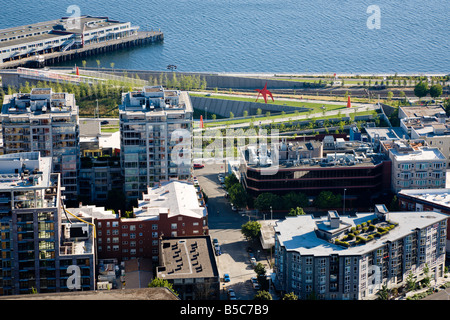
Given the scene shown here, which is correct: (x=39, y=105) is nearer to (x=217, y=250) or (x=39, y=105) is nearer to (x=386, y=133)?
(x=217, y=250)

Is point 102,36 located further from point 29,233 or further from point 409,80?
point 29,233

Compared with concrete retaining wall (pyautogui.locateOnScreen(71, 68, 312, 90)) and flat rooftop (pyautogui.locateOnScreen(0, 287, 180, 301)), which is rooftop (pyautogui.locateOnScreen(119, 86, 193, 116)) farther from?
flat rooftop (pyautogui.locateOnScreen(0, 287, 180, 301))

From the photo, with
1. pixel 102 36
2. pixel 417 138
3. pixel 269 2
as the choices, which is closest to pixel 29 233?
pixel 417 138

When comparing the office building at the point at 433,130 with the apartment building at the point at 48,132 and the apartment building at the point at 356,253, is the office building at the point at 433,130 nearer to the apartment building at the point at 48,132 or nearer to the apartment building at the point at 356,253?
the apartment building at the point at 356,253

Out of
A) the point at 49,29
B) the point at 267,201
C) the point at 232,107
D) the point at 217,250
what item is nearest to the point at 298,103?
the point at 232,107

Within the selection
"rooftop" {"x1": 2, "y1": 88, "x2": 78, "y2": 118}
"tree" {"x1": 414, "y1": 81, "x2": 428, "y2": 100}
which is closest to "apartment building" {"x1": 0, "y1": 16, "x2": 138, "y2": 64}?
"rooftop" {"x1": 2, "y1": 88, "x2": 78, "y2": 118}
